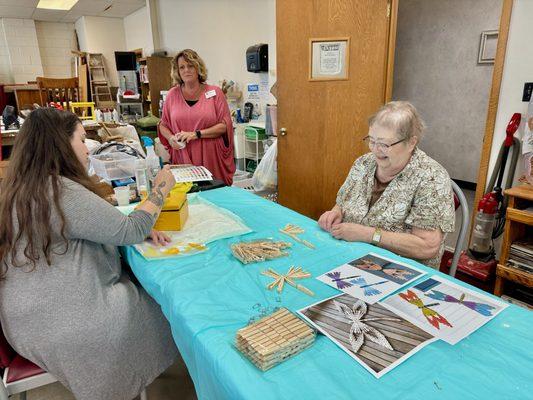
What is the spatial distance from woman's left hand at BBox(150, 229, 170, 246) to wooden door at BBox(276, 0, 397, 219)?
6.14 feet

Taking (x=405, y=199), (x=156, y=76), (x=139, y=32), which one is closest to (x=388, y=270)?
(x=405, y=199)

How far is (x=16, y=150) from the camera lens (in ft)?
3.83

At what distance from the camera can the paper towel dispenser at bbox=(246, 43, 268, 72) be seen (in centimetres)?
448

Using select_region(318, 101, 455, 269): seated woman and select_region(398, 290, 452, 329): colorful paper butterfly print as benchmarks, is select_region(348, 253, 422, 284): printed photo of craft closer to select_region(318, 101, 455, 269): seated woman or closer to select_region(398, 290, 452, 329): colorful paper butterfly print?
select_region(398, 290, 452, 329): colorful paper butterfly print

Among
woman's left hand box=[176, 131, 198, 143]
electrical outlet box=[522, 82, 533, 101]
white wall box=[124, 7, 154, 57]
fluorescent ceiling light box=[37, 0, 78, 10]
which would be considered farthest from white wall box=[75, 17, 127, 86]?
electrical outlet box=[522, 82, 533, 101]

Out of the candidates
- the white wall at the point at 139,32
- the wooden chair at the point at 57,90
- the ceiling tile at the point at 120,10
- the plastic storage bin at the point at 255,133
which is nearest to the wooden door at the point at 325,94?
the plastic storage bin at the point at 255,133

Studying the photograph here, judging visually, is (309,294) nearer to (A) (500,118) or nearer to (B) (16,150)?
(B) (16,150)

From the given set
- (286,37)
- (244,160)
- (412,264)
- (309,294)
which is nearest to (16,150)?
(309,294)

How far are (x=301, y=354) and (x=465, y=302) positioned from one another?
494mm

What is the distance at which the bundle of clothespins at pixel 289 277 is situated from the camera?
3.51 feet

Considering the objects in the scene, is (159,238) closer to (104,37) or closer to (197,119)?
(197,119)

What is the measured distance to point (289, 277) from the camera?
3.72 feet

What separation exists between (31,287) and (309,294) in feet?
2.79

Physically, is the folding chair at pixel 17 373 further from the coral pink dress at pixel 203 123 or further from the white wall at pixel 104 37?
the white wall at pixel 104 37
